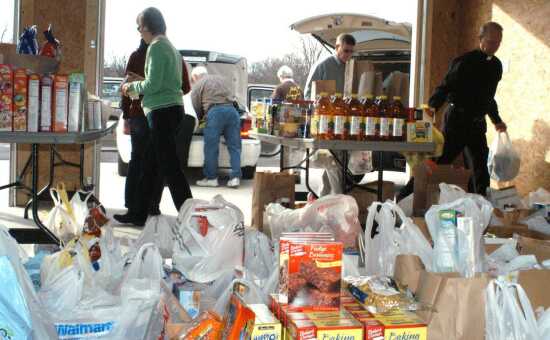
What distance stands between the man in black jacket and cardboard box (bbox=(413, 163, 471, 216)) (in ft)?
2.16

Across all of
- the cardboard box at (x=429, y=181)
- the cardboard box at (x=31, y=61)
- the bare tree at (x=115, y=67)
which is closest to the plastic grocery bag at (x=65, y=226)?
the cardboard box at (x=31, y=61)

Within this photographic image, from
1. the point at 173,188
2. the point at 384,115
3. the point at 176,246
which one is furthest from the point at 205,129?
the point at 176,246

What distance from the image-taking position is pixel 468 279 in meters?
1.63

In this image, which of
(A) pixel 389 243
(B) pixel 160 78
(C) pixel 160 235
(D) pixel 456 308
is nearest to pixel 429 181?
(B) pixel 160 78

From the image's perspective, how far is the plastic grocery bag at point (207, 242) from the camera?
2.29 meters

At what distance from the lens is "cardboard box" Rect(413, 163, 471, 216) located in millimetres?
4320

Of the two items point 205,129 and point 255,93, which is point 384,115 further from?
point 255,93

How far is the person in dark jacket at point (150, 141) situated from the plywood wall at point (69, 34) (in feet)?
3.59

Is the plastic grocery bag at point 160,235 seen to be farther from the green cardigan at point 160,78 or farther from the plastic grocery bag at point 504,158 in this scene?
the plastic grocery bag at point 504,158

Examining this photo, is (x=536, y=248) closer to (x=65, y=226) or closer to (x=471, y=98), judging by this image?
(x=65, y=226)

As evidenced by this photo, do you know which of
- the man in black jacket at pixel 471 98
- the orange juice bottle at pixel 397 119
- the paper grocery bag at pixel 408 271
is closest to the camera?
A: the paper grocery bag at pixel 408 271

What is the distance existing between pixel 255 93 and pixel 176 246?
9.00 m

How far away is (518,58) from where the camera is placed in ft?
19.8

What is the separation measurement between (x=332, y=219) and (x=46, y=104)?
4.66ft
